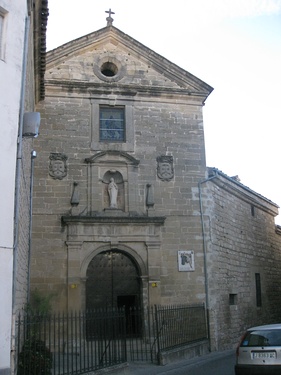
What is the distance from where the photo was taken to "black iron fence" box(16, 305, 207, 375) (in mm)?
9312

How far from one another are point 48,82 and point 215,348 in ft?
32.8

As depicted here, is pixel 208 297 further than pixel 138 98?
No

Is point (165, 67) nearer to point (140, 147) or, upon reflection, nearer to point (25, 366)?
point (140, 147)

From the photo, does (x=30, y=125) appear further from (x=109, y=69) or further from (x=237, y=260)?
(x=237, y=260)

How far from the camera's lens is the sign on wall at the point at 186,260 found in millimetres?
15336

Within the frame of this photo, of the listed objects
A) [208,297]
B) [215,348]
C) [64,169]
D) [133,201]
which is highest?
[64,169]

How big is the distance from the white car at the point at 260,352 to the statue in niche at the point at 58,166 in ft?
26.5

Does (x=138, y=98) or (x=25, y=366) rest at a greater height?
(x=138, y=98)

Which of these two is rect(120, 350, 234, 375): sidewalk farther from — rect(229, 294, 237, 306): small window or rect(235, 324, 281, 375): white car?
rect(229, 294, 237, 306): small window

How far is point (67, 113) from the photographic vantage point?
15898mm

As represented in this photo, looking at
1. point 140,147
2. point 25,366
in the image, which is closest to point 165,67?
point 140,147

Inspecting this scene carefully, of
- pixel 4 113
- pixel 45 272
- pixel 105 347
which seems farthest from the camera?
pixel 45 272

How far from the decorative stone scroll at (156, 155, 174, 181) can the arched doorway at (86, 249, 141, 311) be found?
2840 millimetres

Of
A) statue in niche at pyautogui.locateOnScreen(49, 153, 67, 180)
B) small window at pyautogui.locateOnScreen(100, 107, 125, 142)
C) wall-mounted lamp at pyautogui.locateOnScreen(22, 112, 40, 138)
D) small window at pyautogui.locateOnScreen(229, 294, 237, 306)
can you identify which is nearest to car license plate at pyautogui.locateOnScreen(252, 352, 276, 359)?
wall-mounted lamp at pyautogui.locateOnScreen(22, 112, 40, 138)
